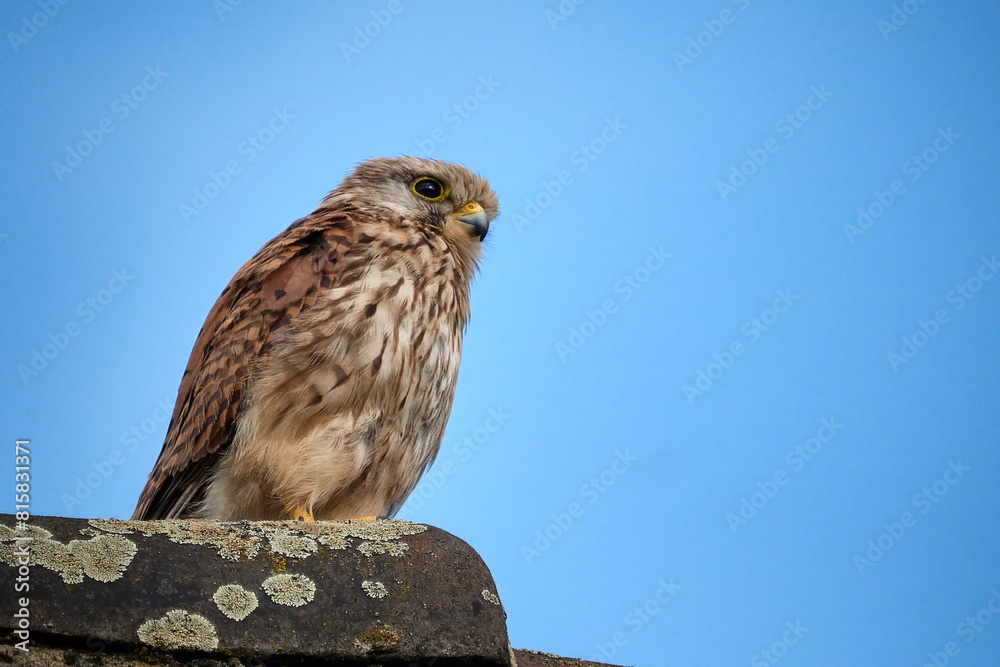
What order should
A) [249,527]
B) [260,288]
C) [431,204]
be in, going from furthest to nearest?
[431,204]
[260,288]
[249,527]

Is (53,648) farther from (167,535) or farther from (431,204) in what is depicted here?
(431,204)

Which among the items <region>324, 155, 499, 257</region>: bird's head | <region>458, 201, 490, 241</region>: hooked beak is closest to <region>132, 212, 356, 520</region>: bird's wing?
<region>324, 155, 499, 257</region>: bird's head

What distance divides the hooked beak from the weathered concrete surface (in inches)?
104

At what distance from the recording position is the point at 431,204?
435 cm

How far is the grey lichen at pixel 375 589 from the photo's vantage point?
172 centimetres

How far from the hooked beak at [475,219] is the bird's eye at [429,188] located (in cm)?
12

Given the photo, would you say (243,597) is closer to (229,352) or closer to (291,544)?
(291,544)

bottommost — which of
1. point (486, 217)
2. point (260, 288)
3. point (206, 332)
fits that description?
point (206, 332)

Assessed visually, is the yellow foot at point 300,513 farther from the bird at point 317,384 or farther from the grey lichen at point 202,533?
the grey lichen at point 202,533

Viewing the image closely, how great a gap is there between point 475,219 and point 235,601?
294 cm

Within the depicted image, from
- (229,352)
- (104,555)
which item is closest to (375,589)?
(104,555)

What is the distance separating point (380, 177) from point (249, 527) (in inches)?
112

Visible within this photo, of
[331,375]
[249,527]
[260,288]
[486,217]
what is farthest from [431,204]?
[249,527]

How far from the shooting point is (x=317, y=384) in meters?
3.15
